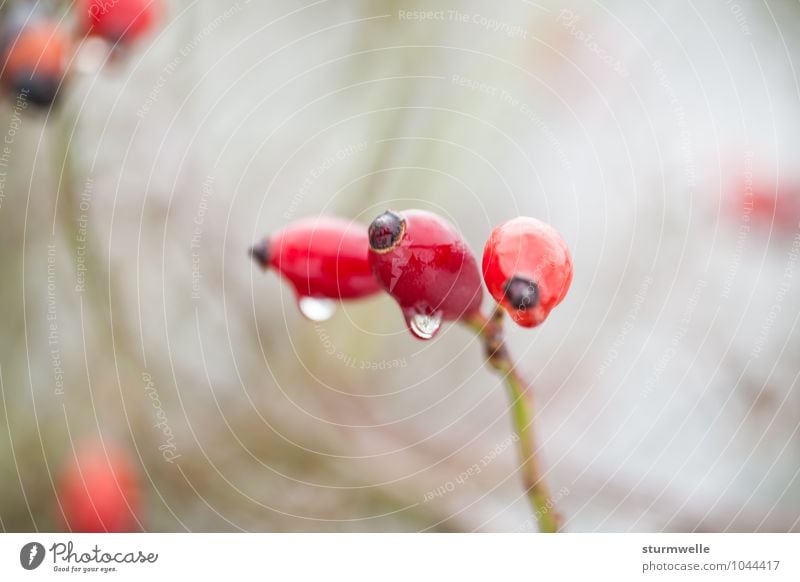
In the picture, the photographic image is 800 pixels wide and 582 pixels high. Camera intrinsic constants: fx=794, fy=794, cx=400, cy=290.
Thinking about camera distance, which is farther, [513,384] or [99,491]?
[99,491]

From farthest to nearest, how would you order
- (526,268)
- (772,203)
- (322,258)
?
1. (772,203)
2. (322,258)
3. (526,268)

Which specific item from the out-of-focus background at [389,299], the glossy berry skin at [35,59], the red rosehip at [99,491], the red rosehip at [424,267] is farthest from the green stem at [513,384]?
the glossy berry skin at [35,59]

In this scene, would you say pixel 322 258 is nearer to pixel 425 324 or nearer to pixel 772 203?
pixel 425 324

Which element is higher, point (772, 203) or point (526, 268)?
point (772, 203)

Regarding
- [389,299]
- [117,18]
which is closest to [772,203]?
[389,299]
